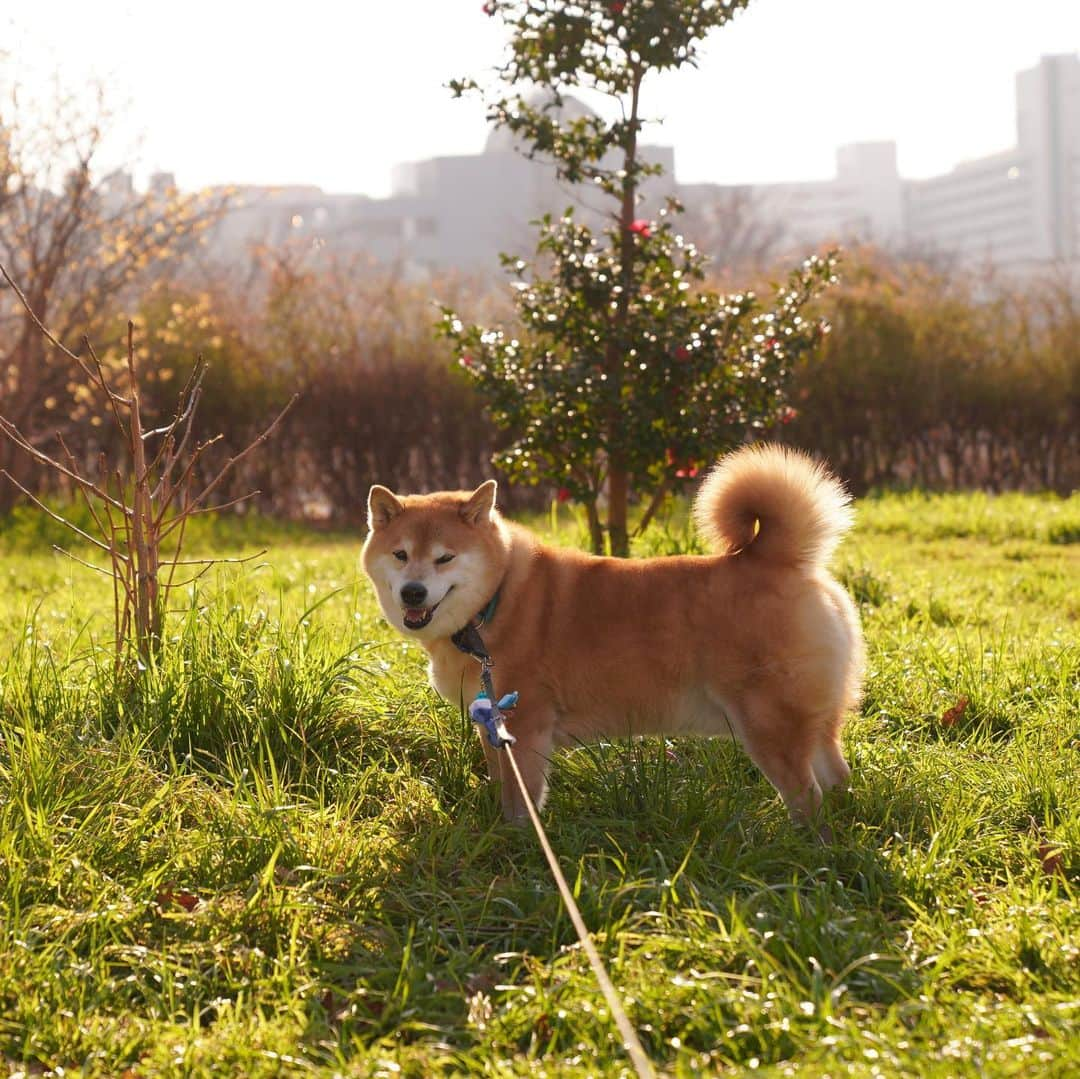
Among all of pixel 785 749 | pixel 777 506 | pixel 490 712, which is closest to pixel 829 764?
pixel 785 749

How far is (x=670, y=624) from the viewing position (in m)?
3.65

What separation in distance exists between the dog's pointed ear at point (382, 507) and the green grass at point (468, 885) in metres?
0.59

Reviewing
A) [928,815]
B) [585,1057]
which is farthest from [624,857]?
[928,815]

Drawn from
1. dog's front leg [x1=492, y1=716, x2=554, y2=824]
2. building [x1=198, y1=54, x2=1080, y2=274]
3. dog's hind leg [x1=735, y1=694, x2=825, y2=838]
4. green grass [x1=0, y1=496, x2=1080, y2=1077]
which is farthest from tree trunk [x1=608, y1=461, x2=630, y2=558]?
building [x1=198, y1=54, x2=1080, y2=274]

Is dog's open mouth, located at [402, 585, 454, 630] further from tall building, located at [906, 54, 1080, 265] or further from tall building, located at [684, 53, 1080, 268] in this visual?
tall building, located at [906, 54, 1080, 265]

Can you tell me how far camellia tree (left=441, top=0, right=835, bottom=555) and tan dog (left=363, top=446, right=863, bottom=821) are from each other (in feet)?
9.34

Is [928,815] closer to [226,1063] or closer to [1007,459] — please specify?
[226,1063]

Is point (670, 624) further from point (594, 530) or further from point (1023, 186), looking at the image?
point (1023, 186)

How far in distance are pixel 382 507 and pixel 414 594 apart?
418mm

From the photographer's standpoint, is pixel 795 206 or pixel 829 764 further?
pixel 795 206

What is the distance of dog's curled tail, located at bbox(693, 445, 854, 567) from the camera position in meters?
3.60

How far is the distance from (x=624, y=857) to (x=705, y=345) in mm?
4113

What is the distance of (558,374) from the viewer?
6.62m

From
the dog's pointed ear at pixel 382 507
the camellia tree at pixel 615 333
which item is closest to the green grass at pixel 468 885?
the dog's pointed ear at pixel 382 507
